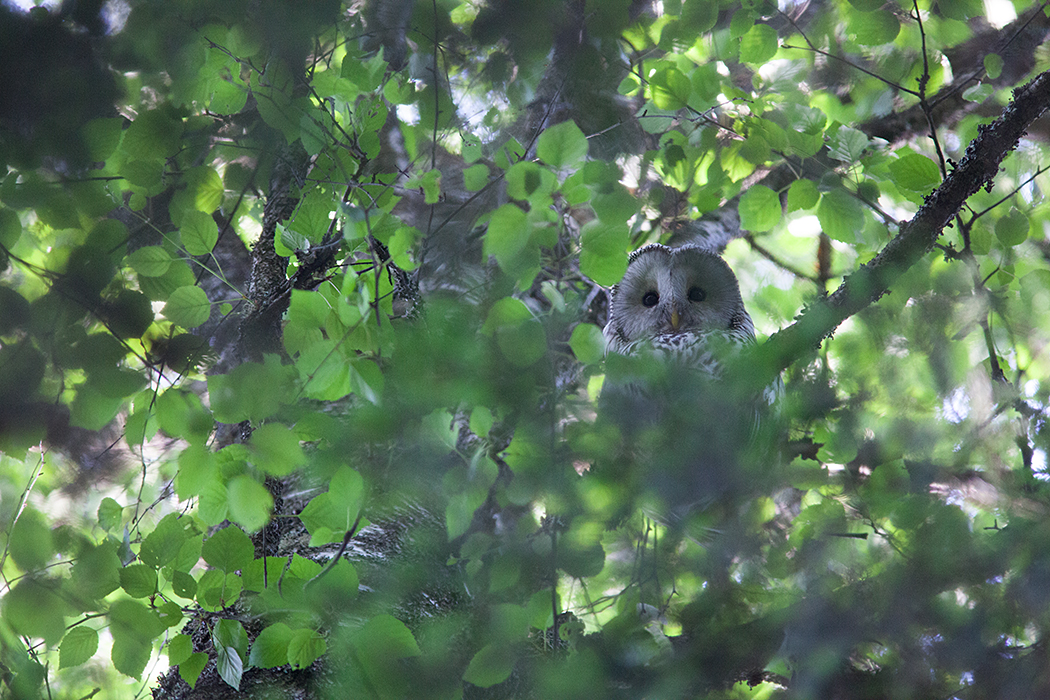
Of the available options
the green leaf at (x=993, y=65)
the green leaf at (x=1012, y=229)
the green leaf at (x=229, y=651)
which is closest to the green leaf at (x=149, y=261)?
the green leaf at (x=229, y=651)

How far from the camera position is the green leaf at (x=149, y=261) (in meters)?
1.50

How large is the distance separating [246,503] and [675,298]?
79.5 inches

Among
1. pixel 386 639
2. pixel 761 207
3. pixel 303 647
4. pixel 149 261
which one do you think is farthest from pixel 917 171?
pixel 149 261

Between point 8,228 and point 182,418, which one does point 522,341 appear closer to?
point 182,418

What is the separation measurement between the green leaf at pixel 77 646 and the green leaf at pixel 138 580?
0.42 ft

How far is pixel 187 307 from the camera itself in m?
1.47

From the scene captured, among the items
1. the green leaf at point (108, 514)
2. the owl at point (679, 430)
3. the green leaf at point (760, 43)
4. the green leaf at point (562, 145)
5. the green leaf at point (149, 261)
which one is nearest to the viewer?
the owl at point (679, 430)

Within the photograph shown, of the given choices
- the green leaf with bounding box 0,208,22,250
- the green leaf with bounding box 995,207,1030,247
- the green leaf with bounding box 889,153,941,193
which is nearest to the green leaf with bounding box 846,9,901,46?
the green leaf with bounding box 889,153,941,193

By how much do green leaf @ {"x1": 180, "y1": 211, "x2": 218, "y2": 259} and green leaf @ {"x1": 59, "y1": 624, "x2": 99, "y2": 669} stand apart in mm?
843

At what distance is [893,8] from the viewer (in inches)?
80.4

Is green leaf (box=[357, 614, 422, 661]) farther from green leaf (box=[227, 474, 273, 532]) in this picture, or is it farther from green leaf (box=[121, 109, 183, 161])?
green leaf (box=[121, 109, 183, 161])

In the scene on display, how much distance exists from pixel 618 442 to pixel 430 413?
1.08 feet

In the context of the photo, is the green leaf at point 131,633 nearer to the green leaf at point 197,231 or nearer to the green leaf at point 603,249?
the green leaf at point 197,231

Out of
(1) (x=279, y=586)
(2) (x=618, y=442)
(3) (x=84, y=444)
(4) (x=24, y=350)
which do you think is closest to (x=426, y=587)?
(1) (x=279, y=586)
